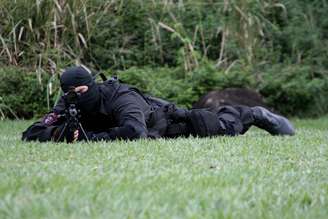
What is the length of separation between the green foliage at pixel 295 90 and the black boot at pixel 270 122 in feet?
16.4

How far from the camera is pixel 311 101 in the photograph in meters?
13.4

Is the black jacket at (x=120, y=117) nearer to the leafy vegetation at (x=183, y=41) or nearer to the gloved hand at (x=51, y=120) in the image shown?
the gloved hand at (x=51, y=120)

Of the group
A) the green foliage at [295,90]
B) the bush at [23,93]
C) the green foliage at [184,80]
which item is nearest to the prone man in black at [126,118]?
the green foliage at [184,80]

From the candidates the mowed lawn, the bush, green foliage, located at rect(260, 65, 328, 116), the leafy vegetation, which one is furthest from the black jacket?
green foliage, located at rect(260, 65, 328, 116)

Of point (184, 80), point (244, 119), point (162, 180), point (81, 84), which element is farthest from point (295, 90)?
point (162, 180)

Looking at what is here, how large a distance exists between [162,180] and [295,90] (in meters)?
8.97

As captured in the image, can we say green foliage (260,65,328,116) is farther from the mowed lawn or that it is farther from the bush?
the mowed lawn

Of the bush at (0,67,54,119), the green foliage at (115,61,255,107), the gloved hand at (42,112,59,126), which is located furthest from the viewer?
the green foliage at (115,61,255,107)

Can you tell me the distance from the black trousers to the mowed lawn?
0.94 m

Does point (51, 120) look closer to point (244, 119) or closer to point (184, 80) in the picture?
point (244, 119)

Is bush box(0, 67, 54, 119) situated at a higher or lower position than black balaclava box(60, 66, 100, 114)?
lower

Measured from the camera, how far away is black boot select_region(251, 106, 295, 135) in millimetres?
7719

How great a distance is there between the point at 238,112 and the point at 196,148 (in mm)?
1827

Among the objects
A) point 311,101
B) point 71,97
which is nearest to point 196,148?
point 71,97
